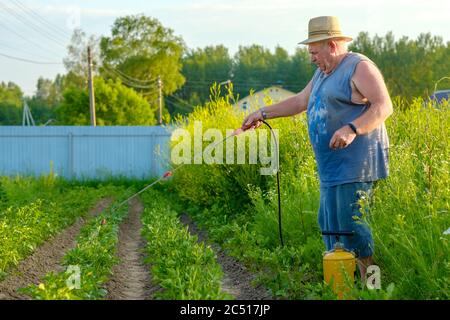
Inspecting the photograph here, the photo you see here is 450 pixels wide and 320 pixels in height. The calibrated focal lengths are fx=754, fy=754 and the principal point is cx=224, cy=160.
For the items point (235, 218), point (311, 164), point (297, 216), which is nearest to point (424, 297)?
point (297, 216)

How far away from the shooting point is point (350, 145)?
17.8 ft

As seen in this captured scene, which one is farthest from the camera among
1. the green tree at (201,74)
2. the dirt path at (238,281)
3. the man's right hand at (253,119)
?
the green tree at (201,74)

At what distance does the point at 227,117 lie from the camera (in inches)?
484

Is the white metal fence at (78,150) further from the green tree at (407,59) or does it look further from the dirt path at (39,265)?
the green tree at (407,59)

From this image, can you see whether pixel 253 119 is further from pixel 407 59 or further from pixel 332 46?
pixel 407 59

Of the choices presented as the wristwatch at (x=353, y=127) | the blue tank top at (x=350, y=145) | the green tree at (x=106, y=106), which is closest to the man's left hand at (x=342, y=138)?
the wristwatch at (x=353, y=127)

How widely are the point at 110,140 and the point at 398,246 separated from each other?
20.5 meters

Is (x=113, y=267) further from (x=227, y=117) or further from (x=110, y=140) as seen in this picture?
(x=110, y=140)

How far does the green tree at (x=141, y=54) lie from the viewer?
5350cm

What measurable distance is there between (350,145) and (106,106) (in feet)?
131

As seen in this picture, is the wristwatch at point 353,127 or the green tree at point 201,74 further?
the green tree at point 201,74

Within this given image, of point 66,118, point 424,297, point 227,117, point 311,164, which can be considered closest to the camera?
point 424,297

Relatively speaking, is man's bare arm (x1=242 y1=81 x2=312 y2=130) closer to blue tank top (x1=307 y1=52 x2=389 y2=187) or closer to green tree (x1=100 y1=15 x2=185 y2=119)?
blue tank top (x1=307 y1=52 x2=389 y2=187)

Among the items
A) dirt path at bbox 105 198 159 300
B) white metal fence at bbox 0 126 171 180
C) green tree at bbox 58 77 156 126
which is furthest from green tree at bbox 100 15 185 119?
dirt path at bbox 105 198 159 300
